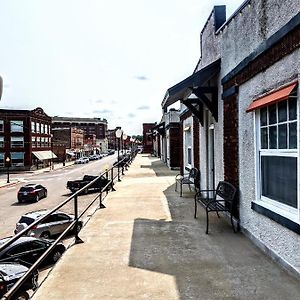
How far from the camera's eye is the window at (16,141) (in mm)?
50938

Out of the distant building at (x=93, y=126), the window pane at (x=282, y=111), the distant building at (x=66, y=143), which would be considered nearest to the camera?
the window pane at (x=282, y=111)

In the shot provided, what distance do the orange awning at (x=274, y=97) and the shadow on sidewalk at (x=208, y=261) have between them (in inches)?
82.0

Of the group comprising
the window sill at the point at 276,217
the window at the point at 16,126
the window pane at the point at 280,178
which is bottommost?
the window sill at the point at 276,217

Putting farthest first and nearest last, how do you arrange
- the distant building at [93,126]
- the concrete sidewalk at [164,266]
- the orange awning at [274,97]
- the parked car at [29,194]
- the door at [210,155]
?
1. the distant building at [93,126]
2. the parked car at [29,194]
3. the door at [210,155]
4. the orange awning at [274,97]
5. the concrete sidewalk at [164,266]

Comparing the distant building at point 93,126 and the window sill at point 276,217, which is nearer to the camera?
the window sill at point 276,217

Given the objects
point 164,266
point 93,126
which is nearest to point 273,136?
point 164,266

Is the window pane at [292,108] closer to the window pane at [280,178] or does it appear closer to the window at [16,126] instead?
the window pane at [280,178]

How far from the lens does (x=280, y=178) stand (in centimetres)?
461

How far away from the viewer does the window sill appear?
3969 millimetres

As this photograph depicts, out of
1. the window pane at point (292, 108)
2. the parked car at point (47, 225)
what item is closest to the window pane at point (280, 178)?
the window pane at point (292, 108)

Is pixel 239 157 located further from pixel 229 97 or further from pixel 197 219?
pixel 197 219

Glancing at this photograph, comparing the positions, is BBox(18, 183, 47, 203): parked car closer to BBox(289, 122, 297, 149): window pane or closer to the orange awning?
the orange awning

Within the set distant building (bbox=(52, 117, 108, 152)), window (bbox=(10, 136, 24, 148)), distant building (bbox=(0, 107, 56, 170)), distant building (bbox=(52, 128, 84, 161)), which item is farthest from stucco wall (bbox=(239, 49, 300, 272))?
distant building (bbox=(52, 117, 108, 152))

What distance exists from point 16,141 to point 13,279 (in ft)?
155
